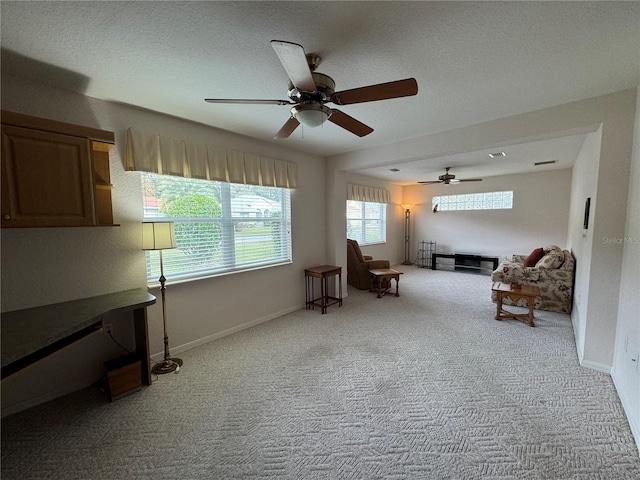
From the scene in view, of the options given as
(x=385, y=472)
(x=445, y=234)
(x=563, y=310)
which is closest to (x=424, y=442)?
(x=385, y=472)

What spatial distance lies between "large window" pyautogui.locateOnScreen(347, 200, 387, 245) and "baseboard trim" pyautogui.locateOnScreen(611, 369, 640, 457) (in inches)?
186

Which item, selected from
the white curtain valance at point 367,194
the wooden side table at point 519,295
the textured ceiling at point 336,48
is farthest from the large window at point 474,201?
the textured ceiling at point 336,48

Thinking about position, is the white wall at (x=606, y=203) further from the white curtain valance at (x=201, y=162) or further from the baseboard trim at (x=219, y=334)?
the baseboard trim at (x=219, y=334)

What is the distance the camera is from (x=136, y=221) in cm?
249

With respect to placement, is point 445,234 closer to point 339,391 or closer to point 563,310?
point 563,310

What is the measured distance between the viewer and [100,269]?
231 centimetres

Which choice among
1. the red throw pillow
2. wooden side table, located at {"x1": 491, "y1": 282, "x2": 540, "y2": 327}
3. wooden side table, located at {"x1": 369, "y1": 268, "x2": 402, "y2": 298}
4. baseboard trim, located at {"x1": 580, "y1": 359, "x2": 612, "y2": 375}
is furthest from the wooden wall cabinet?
the red throw pillow

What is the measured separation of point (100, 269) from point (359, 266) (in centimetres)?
399

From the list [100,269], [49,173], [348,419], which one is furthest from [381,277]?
[49,173]

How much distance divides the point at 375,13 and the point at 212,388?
2.84 m

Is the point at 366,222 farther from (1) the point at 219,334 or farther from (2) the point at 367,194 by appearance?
(1) the point at 219,334

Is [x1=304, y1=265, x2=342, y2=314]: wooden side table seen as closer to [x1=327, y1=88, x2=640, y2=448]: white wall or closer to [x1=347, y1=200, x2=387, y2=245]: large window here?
[x1=347, y1=200, x2=387, y2=245]: large window

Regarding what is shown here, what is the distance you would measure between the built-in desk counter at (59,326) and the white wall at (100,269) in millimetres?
172

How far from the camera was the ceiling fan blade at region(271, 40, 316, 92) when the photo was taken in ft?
3.91
